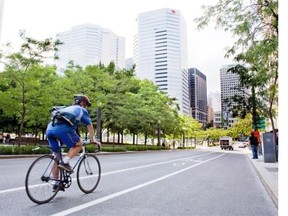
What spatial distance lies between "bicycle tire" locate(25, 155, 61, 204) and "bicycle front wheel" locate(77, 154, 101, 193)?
2.36 ft

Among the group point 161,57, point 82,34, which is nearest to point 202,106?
point 161,57

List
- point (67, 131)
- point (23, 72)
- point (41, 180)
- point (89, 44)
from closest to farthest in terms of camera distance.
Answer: point (41, 180) → point (67, 131) → point (23, 72) → point (89, 44)

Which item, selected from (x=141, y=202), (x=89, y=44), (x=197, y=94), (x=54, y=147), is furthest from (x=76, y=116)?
(x=197, y=94)

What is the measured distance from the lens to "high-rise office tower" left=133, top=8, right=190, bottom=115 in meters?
103

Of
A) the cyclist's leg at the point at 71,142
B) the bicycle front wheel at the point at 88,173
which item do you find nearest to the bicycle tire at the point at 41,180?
the cyclist's leg at the point at 71,142

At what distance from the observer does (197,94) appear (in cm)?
17762

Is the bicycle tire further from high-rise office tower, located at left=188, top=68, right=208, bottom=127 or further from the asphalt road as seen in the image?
high-rise office tower, located at left=188, top=68, right=208, bottom=127

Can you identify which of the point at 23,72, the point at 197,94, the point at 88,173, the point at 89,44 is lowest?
the point at 88,173

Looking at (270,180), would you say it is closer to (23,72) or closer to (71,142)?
(71,142)

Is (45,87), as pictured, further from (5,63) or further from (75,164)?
(75,164)

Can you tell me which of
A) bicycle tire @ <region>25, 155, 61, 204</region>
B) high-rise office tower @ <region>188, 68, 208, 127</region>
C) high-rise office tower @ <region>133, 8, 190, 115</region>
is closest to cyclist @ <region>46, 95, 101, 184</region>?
bicycle tire @ <region>25, 155, 61, 204</region>

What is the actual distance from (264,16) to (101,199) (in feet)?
21.7

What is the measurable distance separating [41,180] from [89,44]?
259 feet

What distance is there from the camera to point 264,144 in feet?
54.3
